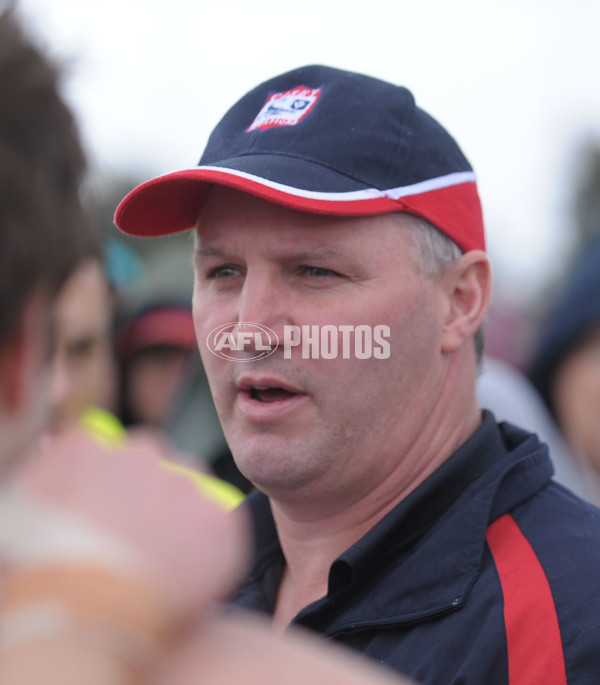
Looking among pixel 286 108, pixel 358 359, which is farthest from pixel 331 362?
pixel 286 108

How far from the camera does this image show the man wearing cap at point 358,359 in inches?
77.4

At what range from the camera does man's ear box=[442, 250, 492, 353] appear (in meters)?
2.23

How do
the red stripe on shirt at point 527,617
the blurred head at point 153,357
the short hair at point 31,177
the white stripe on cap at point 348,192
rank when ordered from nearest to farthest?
the short hair at point 31,177 → the red stripe on shirt at point 527,617 → the white stripe on cap at point 348,192 → the blurred head at point 153,357

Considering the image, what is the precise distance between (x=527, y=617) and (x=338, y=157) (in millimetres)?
1153

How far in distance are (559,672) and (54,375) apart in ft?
3.71

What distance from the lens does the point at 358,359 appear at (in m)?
2.09

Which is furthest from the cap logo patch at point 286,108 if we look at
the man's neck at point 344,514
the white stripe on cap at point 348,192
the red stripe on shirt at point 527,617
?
the red stripe on shirt at point 527,617

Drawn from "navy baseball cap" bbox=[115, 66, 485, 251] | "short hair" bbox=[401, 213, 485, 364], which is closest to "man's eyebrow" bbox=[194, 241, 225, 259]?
"navy baseball cap" bbox=[115, 66, 485, 251]

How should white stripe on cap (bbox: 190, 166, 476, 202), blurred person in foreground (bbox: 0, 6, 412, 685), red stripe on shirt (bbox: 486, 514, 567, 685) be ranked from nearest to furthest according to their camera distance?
blurred person in foreground (bbox: 0, 6, 412, 685) < red stripe on shirt (bbox: 486, 514, 567, 685) < white stripe on cap (bbox: 190, 166, 476, 202)

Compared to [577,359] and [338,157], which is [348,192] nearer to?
[338,157]

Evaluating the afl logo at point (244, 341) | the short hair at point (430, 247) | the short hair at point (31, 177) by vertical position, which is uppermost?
the short hair at point (31, 177)

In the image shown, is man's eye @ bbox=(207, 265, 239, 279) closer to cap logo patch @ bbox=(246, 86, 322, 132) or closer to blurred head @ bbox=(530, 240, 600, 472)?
cap logo patch @ bbox=(246, 86, 322, 132)

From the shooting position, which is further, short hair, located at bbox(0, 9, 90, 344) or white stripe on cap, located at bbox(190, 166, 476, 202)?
white stripe on cap, located at bbox(190, 166, 476, 202)

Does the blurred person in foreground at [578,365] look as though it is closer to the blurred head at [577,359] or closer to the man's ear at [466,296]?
the blurred head at [577,359]
